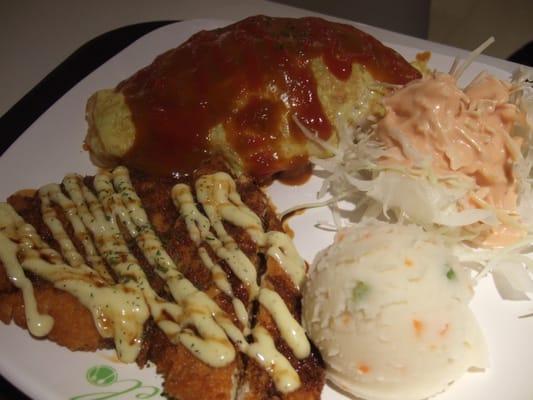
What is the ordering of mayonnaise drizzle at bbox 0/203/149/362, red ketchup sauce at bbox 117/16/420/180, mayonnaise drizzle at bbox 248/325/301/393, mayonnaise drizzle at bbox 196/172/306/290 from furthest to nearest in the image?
red ketchup sauce at bbox 117/16/420/180 < mayonnaise drizzle at bbox 196/172/306/290 < mayonnaise drizzle at bbox 0/203/149/362 < mayonnaise drizzle at bbox 248/325/301/393

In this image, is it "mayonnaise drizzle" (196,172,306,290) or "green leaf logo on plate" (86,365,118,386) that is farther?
"mayonnaise drizzle" (196,172,306,290)

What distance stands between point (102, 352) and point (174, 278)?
1.12ft

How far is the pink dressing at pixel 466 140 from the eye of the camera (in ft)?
7.19

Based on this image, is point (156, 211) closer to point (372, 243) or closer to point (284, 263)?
point (284, 263)

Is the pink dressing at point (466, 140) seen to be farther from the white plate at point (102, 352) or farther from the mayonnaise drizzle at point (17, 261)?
the mayonnaise drizzle at point (17, 261)

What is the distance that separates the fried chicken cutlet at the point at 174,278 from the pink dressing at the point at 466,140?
0.64 m

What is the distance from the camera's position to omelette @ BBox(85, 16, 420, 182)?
238 centimetres

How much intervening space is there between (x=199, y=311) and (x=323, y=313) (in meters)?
0.40

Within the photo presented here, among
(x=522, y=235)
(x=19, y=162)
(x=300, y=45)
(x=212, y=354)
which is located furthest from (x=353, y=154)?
(x=19, y=162)

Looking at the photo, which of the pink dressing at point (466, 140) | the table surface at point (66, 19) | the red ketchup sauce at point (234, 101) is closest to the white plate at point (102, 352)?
the red ketchup sauce at point (234, 101)

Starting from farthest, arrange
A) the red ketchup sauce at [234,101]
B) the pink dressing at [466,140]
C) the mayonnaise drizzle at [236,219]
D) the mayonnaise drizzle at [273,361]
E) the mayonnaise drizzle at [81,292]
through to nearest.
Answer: the red ketchup sauce at [234,101] → the pink dressing at [466,140] → the mayonnaise drizzle at [236,219] → the mayonnaise drizzle at [81,292] → the mayonnaise drizzle at [273,361]

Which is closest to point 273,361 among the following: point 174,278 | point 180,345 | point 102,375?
Answer: point 180,345

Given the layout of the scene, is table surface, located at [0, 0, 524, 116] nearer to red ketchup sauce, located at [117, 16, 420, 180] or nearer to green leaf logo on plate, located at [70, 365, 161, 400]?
red ketchup sauce, located at [117, 16, 420, 180]

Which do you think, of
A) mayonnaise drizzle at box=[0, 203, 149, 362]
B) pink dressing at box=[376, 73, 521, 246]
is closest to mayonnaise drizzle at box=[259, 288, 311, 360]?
mayonnaise drizzle at box=[0, 203, 149, 362]
